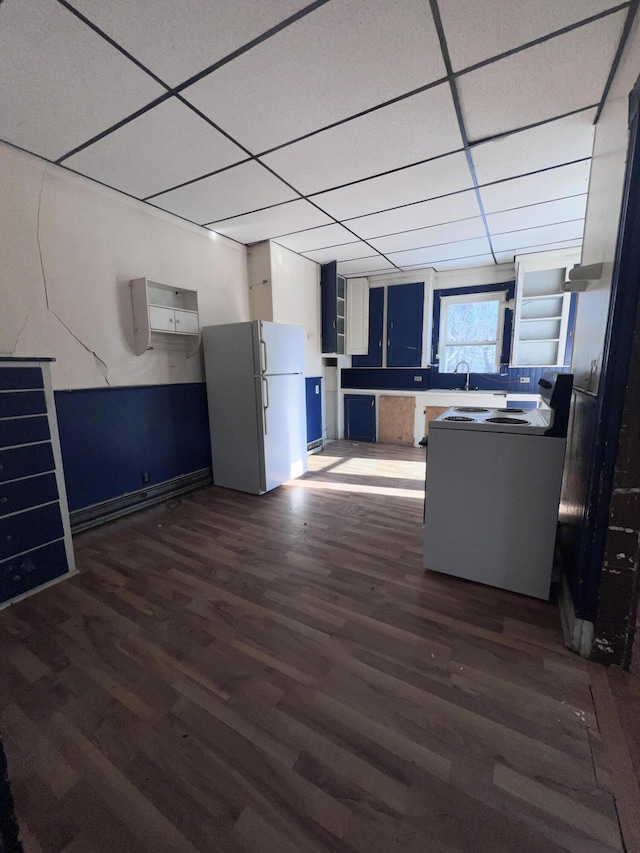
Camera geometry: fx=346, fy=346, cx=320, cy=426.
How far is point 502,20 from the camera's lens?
1.39 m

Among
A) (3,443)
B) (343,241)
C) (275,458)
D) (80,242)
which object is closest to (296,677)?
(3,443)

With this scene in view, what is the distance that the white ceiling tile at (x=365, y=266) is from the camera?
4.70 m

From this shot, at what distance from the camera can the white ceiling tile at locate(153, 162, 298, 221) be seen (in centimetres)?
253

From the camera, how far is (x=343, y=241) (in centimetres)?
395

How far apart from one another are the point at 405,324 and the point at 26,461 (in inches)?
192

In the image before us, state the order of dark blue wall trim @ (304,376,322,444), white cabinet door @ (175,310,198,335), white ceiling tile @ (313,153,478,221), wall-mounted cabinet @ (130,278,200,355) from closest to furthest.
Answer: white ceiling tile @ (313,153,478,221) → wall-mounted cabinet @ (130,278,200,355) → white cabinet door @ (175,310,198,335) → dark blue wall trim @ (304,376,322,444)

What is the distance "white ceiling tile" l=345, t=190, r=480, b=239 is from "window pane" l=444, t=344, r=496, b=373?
228 centimetres

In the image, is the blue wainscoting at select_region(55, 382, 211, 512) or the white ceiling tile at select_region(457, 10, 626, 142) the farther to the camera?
the blue wainscoting at select_region(55, 382, 211, 512)

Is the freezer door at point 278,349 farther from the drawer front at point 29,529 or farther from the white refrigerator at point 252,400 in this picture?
the drawer front at point 29,529

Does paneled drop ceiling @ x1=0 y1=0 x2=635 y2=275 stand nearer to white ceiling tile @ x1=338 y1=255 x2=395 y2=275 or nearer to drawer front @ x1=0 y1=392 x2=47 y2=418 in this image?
drawer front @ x1=0 y1=392 x2=47 y2=418

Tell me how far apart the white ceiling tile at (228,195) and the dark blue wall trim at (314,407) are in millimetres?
2288

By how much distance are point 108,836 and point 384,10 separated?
290 centimetres

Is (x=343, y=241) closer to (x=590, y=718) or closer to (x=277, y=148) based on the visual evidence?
(x=277, y=148)

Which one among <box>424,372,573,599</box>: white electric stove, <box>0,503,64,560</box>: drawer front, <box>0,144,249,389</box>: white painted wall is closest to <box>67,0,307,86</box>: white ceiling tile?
<box>0,144,249,389</box>: white painted wall
